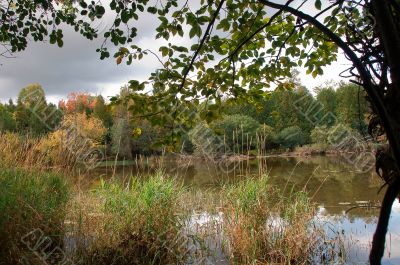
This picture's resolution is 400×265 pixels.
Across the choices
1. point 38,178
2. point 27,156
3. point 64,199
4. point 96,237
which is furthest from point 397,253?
point 27,156

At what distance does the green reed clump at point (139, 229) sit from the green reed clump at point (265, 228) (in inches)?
24.2

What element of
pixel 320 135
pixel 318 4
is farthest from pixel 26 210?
pixel 320 135


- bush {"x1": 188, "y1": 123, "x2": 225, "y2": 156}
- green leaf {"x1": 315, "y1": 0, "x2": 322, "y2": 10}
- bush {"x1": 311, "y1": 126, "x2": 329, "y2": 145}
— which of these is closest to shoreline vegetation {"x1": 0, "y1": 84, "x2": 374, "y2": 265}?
bush {"x1": 188, "y1": 123, "x2": 225, "y2": 156}

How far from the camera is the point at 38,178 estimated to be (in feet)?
15.3

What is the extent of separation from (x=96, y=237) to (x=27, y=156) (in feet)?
5.79

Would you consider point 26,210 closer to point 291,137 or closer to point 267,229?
point 267,229

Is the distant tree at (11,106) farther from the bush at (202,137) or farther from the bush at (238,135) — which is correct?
the bush at (202,137)

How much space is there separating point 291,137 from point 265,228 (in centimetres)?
A: 3076

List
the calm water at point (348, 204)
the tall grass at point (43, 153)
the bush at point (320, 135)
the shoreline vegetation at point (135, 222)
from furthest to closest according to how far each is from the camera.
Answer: the bush at point (320, 135) < the tall grass at point (43, 153) < the calm water at point (348, 204) < the shoreline vegetation at point (135, 222)

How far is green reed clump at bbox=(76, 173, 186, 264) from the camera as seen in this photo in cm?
392

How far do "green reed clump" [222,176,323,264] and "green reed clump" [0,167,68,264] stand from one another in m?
1.90

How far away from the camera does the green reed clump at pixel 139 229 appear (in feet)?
12.8

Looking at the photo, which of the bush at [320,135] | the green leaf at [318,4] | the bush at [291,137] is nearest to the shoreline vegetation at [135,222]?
the green leaf at [318,4]

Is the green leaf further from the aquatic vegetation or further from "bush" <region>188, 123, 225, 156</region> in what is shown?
the aquatic vegetation
